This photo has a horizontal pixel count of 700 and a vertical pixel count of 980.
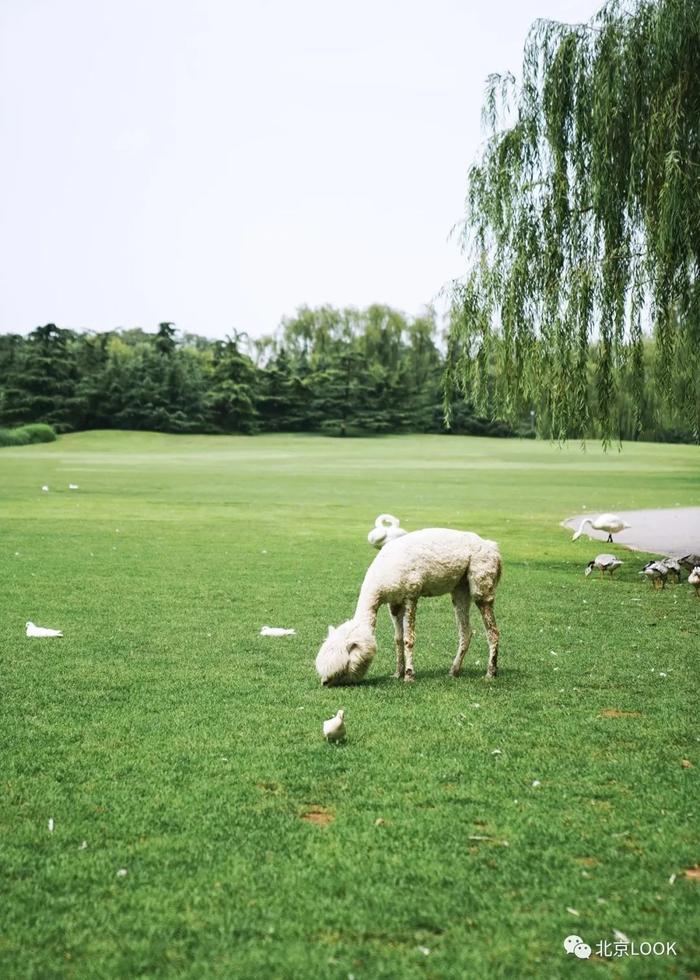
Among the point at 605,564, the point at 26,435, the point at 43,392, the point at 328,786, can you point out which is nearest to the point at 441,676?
the point at 328,786

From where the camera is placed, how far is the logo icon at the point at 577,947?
4.32m

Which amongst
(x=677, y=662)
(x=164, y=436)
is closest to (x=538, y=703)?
(x=677, y=662)

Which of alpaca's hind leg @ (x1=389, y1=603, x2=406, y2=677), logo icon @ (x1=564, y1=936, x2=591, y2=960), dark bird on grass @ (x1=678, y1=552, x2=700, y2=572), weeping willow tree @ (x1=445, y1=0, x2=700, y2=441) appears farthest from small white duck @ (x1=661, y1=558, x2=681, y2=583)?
logo icon @ (x1=564, y1=936, x2=591, y2=960)

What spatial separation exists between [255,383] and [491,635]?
89054 millimetres

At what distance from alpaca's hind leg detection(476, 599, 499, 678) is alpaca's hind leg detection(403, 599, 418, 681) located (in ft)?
2.38

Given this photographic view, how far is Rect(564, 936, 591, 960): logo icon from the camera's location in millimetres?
4320

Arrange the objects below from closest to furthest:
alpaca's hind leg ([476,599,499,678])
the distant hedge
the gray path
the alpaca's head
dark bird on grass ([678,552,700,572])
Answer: the alpaca's head < alpaca's hind leg ([476,599,499,678]) < dark bird on grass ([678,552,700,572]) < the gray path < the distant hedge

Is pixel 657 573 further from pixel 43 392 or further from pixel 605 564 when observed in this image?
A: pixel 43 392

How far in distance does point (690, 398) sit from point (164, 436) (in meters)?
70.6

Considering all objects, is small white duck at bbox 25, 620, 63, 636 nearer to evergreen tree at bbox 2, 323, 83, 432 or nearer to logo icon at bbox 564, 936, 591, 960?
logo icon at bbox 564, 936, 591, 960

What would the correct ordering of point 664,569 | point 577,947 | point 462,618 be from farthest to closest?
point 664,569 < point 462,618 < point 577,947

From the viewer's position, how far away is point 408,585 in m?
8.76

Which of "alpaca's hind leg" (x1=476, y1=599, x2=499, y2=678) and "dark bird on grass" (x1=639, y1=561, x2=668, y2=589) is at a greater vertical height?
"alpaca's hind leg" (x1=476, y1=599, x2=499, y2=678)

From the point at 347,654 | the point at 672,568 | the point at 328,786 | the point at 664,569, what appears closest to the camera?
the point at 328,786
